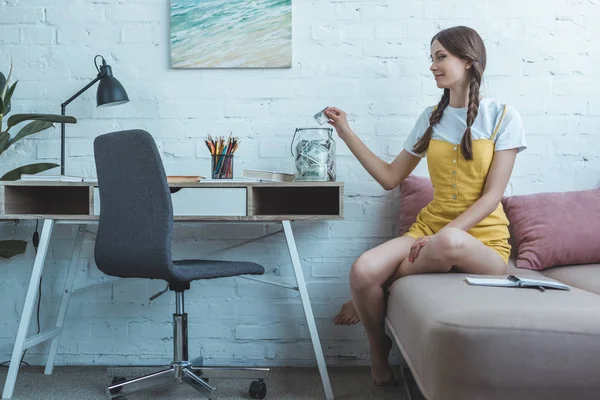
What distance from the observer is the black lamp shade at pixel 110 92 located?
8.04 ft

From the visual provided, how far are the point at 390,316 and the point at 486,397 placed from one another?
772 mm

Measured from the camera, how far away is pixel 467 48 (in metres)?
2.16

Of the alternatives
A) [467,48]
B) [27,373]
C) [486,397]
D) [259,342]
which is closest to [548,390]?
[486,397]

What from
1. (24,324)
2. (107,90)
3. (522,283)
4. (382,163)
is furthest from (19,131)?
(522,283)

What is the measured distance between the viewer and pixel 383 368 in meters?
2.21

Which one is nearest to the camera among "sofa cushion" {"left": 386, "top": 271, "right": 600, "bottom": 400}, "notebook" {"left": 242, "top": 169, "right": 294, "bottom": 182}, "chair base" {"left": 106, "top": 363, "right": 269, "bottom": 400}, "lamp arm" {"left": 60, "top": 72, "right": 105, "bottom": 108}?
"sofa cushion" {"left": 386, "top": 271, "right": 600, "bottom": 400}

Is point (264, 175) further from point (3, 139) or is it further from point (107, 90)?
point (3, 139)

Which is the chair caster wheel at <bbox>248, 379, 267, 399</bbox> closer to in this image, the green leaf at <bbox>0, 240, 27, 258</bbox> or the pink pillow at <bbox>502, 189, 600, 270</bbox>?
the pink pillow at <bbox>502, 189, 600, 270</bbox>

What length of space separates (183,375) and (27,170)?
1.08 m

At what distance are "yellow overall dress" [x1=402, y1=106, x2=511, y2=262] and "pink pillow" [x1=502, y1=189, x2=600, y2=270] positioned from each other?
0.15 meters

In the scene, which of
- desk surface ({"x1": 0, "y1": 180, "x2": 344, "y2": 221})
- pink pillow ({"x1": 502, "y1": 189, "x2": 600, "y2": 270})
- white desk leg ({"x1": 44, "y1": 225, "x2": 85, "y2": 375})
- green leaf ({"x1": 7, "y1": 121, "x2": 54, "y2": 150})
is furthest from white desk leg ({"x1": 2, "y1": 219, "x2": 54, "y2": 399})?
pink pillow ({"x1": 502, "y1": 189, "x2": 600, "y2": 270})

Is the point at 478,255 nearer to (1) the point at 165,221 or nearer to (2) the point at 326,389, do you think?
(2) the point at 326,389

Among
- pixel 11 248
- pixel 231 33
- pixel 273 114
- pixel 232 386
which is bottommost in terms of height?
pixel 232 386

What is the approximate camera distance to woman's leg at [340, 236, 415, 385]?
2.03m
